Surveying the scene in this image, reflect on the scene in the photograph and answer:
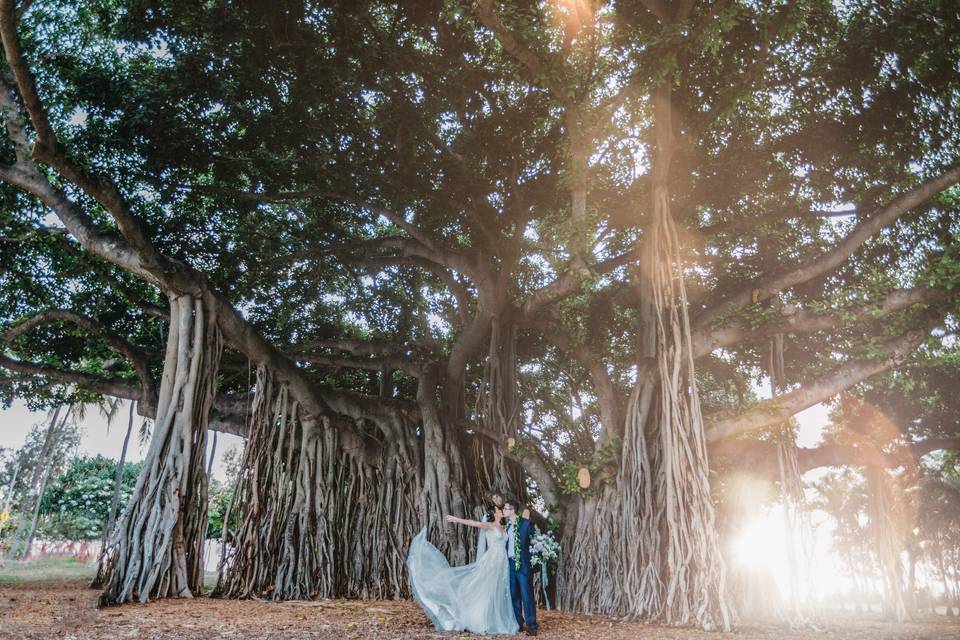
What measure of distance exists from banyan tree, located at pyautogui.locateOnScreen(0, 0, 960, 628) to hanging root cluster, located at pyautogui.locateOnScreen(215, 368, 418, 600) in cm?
3

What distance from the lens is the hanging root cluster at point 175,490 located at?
448cm

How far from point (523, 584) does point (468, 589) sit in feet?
1.36

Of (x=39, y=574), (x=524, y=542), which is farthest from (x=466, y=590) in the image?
(x=39, y=574)

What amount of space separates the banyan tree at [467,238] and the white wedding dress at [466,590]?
1.31 meters

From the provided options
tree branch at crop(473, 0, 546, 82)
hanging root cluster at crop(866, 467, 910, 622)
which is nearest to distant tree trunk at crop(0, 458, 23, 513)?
tree branch at crop(473, 0, 546, 82)

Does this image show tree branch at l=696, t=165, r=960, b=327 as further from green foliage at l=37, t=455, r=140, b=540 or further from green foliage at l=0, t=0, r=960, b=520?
green foliage at l=37, t=455, r=140, b=540

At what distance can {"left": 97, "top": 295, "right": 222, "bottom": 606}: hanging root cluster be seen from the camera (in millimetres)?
4484

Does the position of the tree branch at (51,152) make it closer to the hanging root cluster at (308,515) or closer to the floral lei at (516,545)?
the hanging root cluster at (308,515)

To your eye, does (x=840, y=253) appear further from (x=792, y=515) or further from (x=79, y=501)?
(x=79, y=501)

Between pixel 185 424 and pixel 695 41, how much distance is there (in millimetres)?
5248

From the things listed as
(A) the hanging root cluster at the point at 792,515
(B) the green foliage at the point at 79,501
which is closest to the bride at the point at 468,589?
(A) the hanging root cluster at the point at 792,515

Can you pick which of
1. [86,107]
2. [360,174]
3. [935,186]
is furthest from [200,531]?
[935,186]

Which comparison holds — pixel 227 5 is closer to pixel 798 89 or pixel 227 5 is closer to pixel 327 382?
pixel 327 382

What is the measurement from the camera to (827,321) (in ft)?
19.2
